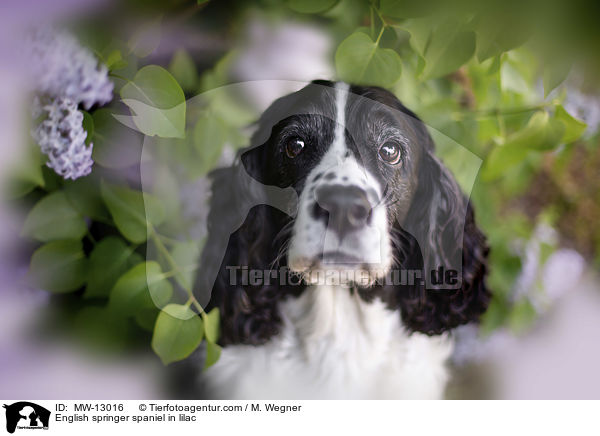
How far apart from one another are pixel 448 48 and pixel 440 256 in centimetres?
38

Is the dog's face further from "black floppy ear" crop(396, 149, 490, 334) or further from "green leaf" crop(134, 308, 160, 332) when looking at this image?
"green leaf" crop(134, 308, 160, 332)

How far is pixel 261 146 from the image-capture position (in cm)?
87

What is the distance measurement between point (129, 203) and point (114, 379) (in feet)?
1.16

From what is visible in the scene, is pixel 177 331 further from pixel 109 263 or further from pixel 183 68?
pixel 183 68

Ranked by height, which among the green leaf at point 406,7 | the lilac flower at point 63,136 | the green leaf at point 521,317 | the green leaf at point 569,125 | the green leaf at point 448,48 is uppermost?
the green leaf at point 406,7

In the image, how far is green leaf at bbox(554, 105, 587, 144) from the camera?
915 mm

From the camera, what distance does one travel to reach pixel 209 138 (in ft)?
2.97

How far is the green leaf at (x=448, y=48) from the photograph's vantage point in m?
0.85

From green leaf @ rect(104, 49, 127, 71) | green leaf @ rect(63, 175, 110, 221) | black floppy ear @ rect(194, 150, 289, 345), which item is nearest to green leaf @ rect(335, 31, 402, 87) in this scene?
black floppy ear @ rect(194, 150, 289, 345)

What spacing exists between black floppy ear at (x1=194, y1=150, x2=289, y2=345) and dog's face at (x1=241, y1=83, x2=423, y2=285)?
70mm

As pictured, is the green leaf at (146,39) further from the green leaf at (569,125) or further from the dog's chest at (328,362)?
the green leaf at (569,125)

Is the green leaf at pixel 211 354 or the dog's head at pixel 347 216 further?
the green leaf at pixel 211 354
